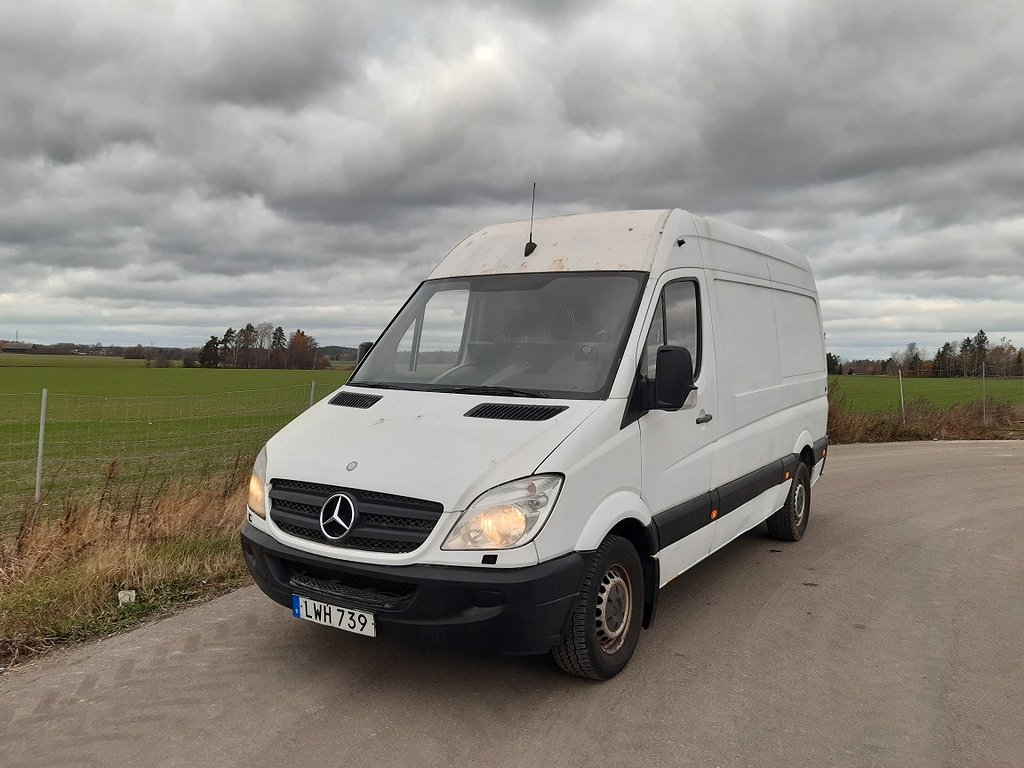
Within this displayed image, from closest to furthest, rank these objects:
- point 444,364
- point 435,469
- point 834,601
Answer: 1. point 435,469
2. point 444,364
3. point 834,601

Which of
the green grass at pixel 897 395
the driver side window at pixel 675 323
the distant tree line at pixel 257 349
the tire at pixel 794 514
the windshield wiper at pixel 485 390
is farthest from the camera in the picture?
the distant tree line at pixel 257 349

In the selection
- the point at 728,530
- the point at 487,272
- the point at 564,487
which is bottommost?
the point at 728,530

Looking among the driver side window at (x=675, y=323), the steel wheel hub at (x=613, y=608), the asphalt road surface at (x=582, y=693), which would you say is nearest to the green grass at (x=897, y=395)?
the asphalt road surface at (x=582, y=693)

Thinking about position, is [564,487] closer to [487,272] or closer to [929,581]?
[487,272]

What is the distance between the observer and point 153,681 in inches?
150

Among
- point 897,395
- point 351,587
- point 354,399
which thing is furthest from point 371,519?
point 897,395

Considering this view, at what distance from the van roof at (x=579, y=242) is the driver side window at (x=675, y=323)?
10.4 inches

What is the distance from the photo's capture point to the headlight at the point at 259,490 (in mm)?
3963

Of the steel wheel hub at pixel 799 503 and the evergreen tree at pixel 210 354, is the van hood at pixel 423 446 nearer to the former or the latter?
the steel wheel hub at pixel 799 503

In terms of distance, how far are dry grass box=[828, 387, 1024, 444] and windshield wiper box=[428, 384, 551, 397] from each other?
43.1ft

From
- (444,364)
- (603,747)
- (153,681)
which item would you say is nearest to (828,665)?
(603,747)

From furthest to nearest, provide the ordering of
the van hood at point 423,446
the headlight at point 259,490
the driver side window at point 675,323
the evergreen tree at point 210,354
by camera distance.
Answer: the evergreen tree at point 210,354 < the driver side window at point 675,323 < the headlight at point 259,490 < the van hood at point 423,446

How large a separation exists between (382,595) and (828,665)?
2.42 m

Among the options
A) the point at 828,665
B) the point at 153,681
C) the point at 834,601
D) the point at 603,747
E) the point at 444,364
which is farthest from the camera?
the point at 834,601
